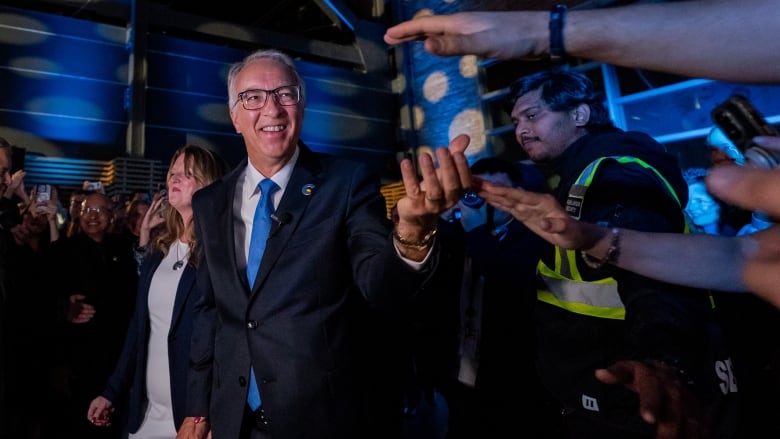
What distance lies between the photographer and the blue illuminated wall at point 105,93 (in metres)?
6.28

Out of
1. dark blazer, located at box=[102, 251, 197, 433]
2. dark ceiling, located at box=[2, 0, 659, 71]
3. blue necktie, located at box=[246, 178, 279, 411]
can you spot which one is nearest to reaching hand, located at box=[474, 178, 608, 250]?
blue necktie, located at box=[246, 178, 279, 411]

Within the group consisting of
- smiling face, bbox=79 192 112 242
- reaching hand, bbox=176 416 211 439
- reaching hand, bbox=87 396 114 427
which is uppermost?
smiling face, bbox=79 192 112 242

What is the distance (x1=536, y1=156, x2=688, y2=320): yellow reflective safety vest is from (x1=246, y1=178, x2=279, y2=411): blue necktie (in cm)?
92

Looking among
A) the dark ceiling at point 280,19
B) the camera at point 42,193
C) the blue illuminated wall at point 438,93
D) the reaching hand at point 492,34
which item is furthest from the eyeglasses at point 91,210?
the blue illuminated wall at point 438,93

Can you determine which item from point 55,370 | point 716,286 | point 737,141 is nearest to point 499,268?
point 716,286

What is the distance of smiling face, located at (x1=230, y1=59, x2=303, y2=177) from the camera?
156 cm

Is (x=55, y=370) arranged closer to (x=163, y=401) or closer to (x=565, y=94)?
(x=163, y=401)

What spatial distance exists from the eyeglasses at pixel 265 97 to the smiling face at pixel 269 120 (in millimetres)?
11

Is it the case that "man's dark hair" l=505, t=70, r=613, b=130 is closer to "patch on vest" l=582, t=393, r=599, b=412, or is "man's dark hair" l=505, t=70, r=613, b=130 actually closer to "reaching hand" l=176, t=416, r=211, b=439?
"patch on vest" l=582, t=393, r=599, b=412

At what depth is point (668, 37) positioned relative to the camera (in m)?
0.71

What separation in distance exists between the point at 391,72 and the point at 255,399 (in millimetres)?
9069

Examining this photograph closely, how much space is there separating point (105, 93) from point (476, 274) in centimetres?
669

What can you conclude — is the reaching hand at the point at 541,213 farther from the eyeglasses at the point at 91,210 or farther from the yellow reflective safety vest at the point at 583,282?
the eyeglasses at the point at 91,210

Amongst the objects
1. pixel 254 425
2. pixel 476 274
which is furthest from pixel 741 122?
pixel 476 274
